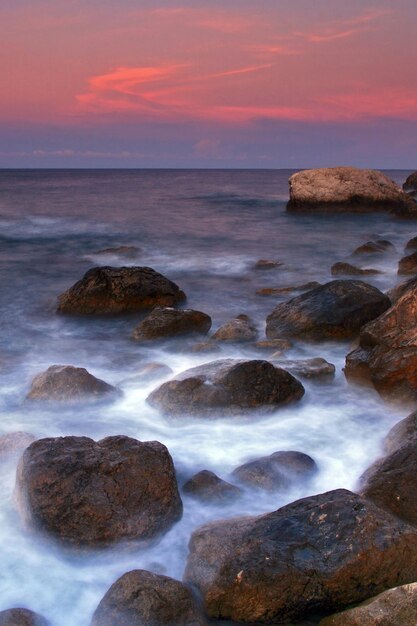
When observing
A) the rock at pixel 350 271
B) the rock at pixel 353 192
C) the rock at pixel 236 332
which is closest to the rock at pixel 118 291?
the rock at pixel 236 332

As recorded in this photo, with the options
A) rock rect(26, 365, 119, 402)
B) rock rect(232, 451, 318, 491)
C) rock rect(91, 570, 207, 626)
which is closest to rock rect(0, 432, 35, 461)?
rock rect(26, 365, 119, 402)

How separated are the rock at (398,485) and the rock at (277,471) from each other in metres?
0.53

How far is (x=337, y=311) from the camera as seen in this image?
8.77 meters

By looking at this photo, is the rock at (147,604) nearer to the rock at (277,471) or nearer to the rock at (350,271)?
the rock at (277,471)

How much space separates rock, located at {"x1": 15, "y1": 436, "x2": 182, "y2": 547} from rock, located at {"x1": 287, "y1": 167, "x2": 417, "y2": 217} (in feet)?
77.2

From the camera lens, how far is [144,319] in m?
9.60

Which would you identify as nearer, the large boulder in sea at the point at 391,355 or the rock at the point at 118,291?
the large boulder in sea at the point at 391,355

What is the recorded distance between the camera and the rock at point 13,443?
225 inches

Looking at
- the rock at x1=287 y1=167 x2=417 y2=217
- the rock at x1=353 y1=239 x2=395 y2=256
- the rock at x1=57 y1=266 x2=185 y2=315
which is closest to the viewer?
the rock at x1=57 y1=266 x2=185 y2=315

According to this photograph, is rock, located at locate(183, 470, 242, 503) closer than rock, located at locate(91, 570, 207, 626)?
No

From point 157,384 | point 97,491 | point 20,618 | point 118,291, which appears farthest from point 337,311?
point 20,618

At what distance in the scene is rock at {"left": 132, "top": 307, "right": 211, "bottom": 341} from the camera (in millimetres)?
9305

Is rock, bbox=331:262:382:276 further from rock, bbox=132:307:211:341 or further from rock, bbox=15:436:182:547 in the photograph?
rock, bbox=15:436:182:547

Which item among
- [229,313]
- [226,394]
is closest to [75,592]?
[226,394]
